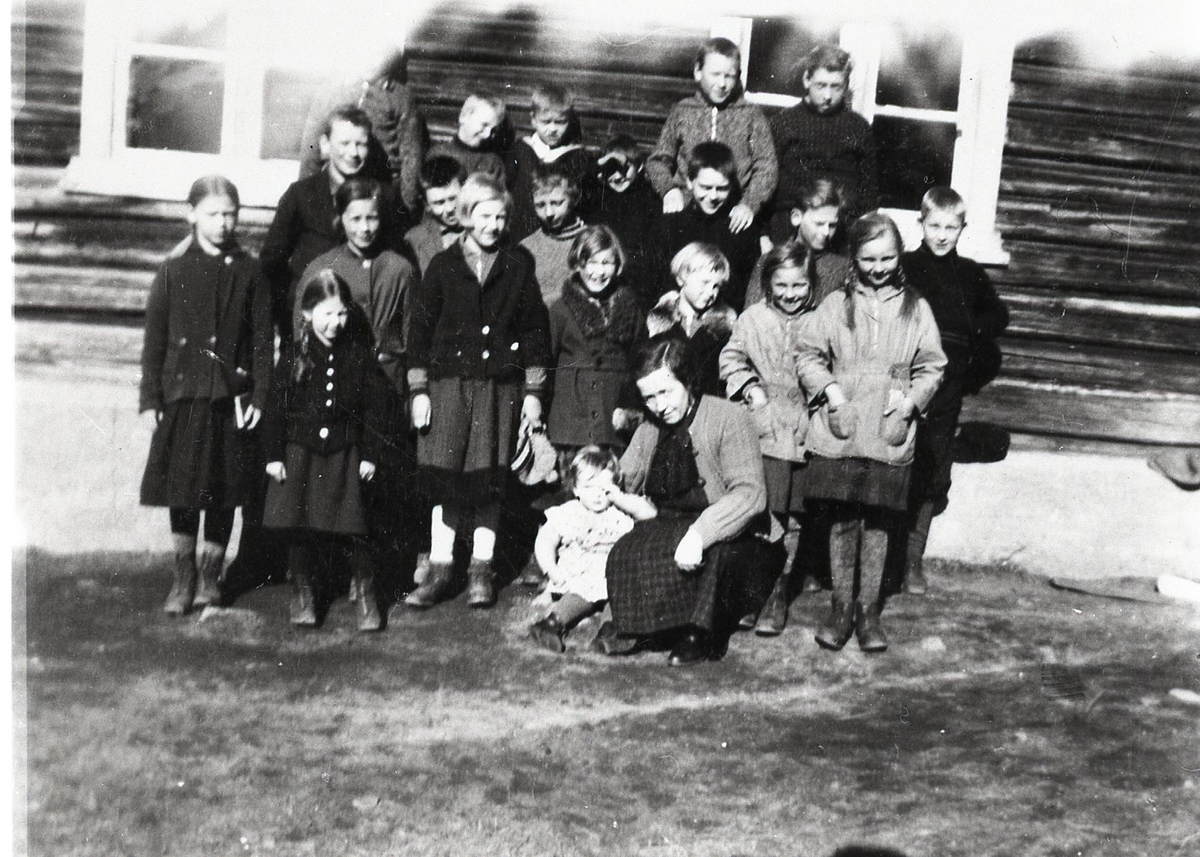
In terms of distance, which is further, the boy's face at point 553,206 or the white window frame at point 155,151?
the white window frame at point 155,151

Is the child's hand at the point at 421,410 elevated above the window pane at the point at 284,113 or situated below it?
below

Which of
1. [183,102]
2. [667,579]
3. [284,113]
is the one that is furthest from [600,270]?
[183,102]

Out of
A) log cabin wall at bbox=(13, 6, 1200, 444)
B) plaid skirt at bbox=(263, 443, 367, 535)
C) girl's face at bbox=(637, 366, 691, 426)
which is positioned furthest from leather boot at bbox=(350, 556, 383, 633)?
log cabin wall at bbox=(13, 6, 1200, 444)

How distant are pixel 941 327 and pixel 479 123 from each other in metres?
1.93

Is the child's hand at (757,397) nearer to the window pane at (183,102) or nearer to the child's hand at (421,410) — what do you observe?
the child's hand at (421,410)

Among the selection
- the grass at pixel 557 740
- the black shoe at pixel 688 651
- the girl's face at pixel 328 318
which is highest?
the girl's face at pixel 328 318

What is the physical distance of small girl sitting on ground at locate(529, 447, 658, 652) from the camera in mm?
4801

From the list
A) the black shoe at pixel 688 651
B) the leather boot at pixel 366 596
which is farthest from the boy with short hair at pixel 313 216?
the black shoe at pixel 688 651

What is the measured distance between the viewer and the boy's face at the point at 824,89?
518 cm

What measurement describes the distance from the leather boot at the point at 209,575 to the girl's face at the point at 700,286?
1916 millimetres

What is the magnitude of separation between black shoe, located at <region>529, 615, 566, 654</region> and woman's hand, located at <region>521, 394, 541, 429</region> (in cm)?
71

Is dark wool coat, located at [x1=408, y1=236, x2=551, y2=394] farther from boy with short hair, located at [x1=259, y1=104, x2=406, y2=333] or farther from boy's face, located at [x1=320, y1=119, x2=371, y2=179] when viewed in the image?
boy's face, located at [x1=320, y1=119, x2=371, y2=179]

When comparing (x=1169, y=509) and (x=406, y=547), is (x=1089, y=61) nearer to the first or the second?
(x=1169, y=509)

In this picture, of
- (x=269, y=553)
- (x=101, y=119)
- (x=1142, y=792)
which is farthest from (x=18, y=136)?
(x=1142, y=792)
